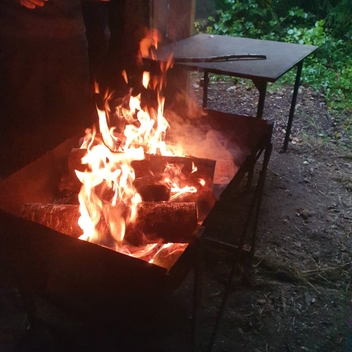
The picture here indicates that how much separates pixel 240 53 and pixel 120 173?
6.97ft

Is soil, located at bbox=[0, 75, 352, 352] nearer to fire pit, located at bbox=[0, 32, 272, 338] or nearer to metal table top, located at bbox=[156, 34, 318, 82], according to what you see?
fire pit, located at bbox=[0, 32, 272, 338]

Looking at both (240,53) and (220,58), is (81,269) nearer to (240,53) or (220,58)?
(220,58)

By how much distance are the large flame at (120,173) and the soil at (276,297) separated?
2.21 feet

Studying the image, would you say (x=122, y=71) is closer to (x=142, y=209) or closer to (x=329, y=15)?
(x=142, y=209)

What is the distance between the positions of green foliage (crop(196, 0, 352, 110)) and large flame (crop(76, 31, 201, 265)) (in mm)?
4342

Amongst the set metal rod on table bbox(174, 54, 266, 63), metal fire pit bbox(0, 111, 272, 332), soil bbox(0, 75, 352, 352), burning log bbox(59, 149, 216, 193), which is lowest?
soil bbox(0, 75, 352, 352)

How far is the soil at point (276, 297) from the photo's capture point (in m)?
2.20

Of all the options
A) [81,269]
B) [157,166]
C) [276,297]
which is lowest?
[276,297]

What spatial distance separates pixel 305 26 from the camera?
7.47 m

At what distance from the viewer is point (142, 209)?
167 centimetres

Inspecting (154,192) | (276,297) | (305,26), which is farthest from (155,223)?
(305,26)

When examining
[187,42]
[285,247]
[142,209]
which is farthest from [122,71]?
[285,247]

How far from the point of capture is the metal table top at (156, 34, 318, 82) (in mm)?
3119

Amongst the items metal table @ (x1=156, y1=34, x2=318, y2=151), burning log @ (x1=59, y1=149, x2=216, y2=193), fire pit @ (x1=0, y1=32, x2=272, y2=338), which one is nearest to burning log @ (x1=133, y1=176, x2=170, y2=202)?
fire pit @ (x1=0, y1=32, x2=272, y2=338)
